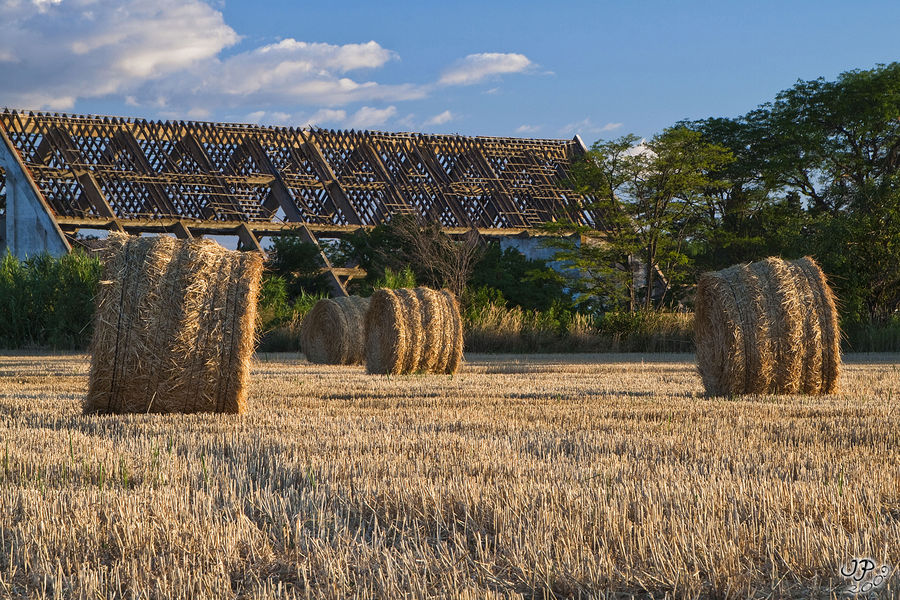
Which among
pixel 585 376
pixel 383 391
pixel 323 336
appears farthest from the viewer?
pixel 323 336

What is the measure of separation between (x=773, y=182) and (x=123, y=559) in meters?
37.8

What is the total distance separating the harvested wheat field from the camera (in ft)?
9.12

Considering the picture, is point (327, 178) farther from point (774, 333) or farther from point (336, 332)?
point (774, 333)

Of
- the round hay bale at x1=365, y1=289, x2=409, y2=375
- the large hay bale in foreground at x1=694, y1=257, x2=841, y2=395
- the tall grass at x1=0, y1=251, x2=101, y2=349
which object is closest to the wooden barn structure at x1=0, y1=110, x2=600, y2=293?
the tall grass at x1=0, y1=251, x2=101, y2=349

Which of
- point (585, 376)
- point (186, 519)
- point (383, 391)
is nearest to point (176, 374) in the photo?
point (383, 391)

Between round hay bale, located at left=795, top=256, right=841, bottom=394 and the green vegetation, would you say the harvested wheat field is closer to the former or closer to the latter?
round hay bale, located at left=795, top=256, right=841, bottom=394

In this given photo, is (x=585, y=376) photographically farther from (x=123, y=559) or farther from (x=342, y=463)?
(x=123, y=559)

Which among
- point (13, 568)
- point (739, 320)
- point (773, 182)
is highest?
point (773, 182)

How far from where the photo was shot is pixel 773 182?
1494 inches

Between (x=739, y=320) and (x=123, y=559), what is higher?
(x=739, y=320)

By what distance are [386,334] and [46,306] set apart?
11.0 metres

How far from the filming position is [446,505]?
11.9 ft
